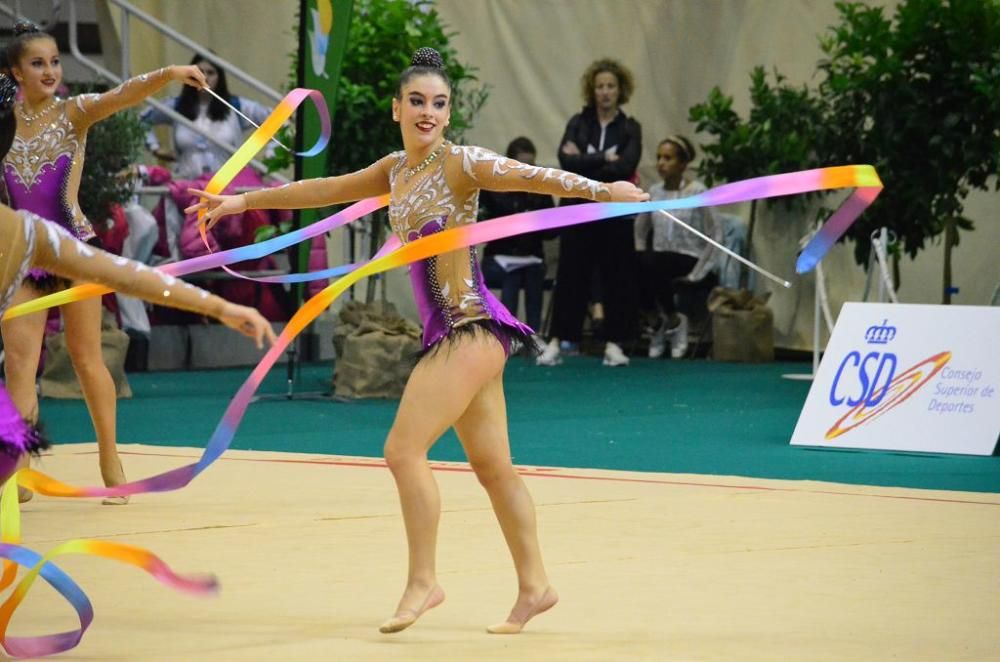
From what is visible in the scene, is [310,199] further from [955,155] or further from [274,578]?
[955,155]

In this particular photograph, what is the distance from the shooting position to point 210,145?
1283 cm

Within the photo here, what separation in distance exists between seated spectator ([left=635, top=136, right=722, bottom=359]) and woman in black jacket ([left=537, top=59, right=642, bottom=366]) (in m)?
0.76

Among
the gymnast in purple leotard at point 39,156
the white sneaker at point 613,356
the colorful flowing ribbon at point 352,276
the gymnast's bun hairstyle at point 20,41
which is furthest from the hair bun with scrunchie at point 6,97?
the white sneaker at point 613,356

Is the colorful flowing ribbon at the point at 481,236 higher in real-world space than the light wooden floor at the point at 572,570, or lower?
higher

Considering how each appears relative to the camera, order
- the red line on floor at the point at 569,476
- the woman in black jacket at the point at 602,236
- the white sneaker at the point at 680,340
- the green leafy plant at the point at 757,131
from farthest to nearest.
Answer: the white sneaker at the point at 680,340 < the green leafy plant at the point at 757,131 < the woman in black jacket at the point at 602,236 < the red line on floor at the point at 569,476

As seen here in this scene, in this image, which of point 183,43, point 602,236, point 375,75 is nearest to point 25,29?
point 375,75

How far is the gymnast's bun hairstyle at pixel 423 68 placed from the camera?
14.2 ft

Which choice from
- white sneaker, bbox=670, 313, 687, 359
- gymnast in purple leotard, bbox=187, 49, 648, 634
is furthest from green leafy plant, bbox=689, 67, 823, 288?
gymnast in purple leotard, bbox=187, 49, 648, 634

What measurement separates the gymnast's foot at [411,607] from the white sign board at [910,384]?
4049 mm

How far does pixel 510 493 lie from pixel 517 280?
29.9ft

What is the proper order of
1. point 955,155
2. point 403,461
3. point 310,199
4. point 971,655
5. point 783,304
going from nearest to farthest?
point 971,655 → point 403,461 → point 310,199 → point 955,155 → point 783,304

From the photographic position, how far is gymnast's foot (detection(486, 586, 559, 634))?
4027 mm

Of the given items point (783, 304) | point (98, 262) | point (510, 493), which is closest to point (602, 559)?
point (510, 493)

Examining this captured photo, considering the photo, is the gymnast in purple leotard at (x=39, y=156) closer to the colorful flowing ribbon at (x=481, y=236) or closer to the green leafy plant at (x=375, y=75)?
the colorful flowing ribbon at (x=481, y=236)
